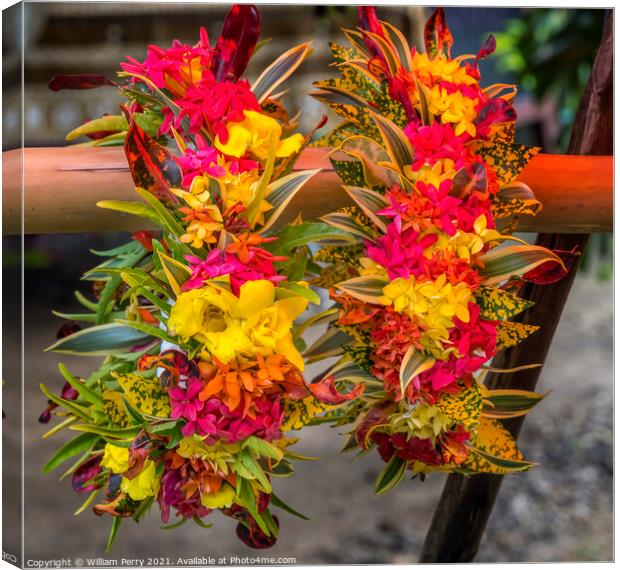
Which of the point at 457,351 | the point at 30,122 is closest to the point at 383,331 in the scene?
→ the point at 457,351

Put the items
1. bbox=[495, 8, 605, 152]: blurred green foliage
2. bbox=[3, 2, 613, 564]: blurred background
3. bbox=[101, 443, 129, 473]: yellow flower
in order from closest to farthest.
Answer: bbox=[101, 443, 129, 473]: yellow flower, bbox=[3, 2, 613, 564]: blurred background, bbox=[495, 8, 605, 152]: blurred green foliage

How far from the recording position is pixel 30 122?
3.09ft

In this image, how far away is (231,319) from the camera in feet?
2.49

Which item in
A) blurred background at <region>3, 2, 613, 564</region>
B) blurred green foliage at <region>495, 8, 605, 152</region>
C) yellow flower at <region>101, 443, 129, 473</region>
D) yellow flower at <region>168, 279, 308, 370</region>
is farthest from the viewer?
blurred green foliage at <region>495, 8, 605, 152</region>

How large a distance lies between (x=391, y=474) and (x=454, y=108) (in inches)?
15.9

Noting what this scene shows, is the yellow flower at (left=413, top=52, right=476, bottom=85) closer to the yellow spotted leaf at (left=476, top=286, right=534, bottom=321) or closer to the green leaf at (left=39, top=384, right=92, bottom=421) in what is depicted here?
the yellow spotted leaf at (left=476, top=286, right=534, bottom=321)

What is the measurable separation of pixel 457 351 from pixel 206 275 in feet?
0.86

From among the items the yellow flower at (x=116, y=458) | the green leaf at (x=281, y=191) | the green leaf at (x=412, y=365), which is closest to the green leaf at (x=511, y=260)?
the green leaf at (x=412, y=365)

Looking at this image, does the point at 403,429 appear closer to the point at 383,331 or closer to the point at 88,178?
the point at 383,331

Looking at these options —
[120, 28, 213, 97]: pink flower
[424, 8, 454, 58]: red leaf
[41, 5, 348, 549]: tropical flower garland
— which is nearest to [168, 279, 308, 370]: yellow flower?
[41, 5, 348, 549]: tropical flower garland

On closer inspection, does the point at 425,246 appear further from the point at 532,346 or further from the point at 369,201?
the point at 532,346

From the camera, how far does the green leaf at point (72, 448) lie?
0.85 m

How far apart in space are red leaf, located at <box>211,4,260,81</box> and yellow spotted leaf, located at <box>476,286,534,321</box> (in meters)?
0.33

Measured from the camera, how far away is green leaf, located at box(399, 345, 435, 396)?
2.65 feet
